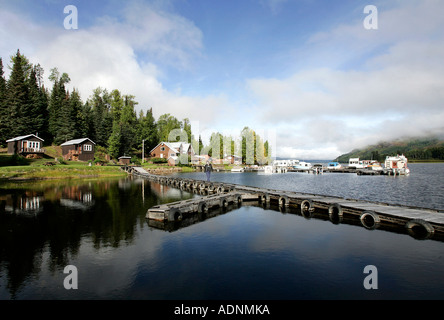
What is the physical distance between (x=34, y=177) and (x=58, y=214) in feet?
112

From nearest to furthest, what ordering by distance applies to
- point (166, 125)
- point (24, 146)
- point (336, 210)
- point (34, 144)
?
point (336, 210)
point (24, 146)
point (34, 144)
point (166, 125)

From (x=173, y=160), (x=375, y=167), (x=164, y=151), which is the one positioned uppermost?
(x=164, y=151)

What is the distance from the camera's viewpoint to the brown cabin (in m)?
70.9

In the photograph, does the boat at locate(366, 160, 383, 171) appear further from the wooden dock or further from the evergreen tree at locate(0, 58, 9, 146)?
the evergreen tree at locate(0, 58, 9, 146)

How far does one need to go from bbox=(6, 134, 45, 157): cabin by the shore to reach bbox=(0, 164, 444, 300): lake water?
5439 centimetres

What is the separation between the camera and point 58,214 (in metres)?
19.9

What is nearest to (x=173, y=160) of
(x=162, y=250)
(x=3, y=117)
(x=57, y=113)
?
(x=57, y=113)

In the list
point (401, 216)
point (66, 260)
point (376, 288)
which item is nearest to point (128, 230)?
point (66, 260)

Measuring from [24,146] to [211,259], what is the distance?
71.5m

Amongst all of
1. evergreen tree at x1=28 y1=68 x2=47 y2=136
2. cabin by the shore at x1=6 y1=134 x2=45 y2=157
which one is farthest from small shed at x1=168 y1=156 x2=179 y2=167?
evergreen tree at x1=28 y1=68 x2=47 y2=136

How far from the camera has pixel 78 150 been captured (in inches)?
2805

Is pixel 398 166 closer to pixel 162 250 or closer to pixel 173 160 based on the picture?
pixel 173 160

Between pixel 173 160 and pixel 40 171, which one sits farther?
pixel 173 160
